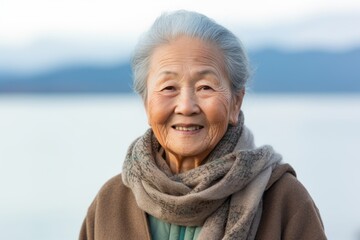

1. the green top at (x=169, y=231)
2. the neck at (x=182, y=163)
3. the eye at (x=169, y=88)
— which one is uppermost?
the eye at (x=169, y=88)

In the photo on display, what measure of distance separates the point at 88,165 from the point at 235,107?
6.30 metres

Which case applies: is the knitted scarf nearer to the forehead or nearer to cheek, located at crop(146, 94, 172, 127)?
cheek, located at crop(146, 94, 172, 127)

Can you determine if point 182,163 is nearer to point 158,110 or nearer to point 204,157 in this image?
point 204,157

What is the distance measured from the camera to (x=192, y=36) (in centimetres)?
330

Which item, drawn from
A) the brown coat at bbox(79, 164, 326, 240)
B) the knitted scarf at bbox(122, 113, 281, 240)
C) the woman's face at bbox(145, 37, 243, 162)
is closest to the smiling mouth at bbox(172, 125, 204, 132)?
the woman's face at bbox(145, 37, 243, 162)

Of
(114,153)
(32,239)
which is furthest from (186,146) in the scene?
(114,153)

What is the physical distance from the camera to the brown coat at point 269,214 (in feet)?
10.8

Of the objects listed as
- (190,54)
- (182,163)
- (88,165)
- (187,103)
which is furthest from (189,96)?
(88,165)

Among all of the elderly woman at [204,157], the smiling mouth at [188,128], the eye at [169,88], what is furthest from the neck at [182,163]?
the eye at [169,88]

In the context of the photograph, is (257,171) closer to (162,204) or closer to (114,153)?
(162,204)

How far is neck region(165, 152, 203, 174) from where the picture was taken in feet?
11.2

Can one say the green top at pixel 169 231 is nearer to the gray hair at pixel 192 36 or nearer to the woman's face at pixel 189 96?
the woman's face at pixel 189 96

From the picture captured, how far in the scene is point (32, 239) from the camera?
701 centimetres

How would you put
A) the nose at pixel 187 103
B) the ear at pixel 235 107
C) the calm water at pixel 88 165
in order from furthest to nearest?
1. the calm water at pixel 88 165
2. the ear at pixel 235 107
3. the nose at pixel 187 103
